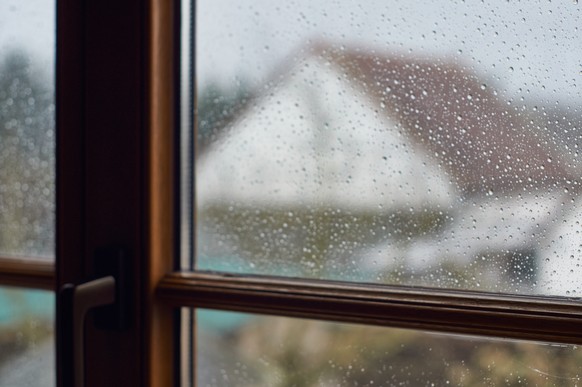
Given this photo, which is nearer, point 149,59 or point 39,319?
point 149,59

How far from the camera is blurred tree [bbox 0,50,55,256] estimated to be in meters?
0.97

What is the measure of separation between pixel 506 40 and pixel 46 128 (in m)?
0.63

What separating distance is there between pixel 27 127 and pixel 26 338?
1.01 ft

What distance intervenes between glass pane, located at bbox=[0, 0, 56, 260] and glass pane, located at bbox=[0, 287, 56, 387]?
0.07m

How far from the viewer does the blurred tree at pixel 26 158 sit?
3.18 feet

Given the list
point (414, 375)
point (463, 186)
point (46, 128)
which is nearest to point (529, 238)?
point (463, 186)

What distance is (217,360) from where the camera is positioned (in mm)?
870

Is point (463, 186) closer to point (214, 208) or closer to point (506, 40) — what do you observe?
point (506, 40)

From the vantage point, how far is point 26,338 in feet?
3.28

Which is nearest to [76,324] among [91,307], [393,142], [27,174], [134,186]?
[91,307]

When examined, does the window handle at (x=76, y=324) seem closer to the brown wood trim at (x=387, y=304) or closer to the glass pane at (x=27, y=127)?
the brown wood trim at (x=387, y=304)

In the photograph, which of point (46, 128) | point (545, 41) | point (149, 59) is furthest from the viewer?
point (46, 128)

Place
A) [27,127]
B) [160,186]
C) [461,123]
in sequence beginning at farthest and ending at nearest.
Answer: [27,127]
[160,186]
[461,123]

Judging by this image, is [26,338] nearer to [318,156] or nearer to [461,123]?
[318,156]
